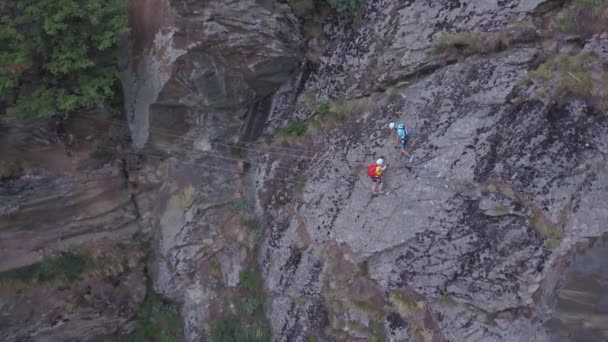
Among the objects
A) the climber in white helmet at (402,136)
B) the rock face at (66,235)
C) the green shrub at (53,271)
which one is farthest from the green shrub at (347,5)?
the green shrub at (53,271)

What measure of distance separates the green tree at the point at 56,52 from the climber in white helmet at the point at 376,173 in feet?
19.4

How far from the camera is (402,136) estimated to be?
30.0ft

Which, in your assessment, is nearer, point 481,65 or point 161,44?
point 481,65

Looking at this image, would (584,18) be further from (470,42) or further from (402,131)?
(402,131)

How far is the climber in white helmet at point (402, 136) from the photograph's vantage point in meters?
9.15

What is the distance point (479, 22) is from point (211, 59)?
564 centimetres

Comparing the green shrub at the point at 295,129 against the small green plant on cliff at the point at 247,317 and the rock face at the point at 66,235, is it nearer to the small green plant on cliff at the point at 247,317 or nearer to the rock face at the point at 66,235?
the small green plant on cliff at the point at 247,317

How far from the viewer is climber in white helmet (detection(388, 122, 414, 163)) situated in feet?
30.0

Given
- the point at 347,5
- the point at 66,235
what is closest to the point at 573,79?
the point at 347,5

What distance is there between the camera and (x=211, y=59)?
10.3 meters

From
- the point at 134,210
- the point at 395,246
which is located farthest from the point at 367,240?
the point at 134,210

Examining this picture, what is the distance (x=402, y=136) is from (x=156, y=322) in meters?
9.15

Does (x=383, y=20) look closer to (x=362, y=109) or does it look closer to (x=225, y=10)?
(x=362, y=109)

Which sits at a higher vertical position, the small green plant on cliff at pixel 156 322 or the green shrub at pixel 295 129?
the green shrub at pixel 295 129
